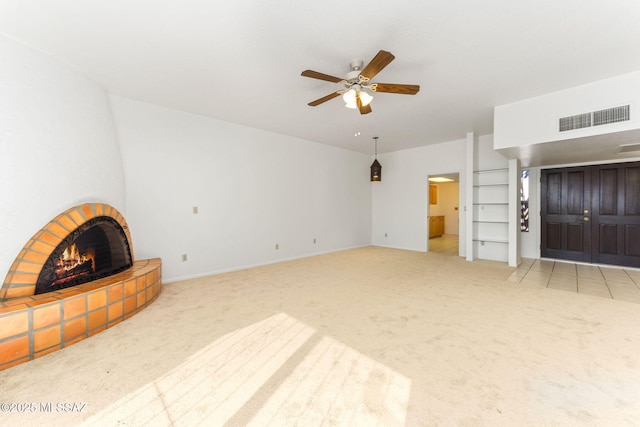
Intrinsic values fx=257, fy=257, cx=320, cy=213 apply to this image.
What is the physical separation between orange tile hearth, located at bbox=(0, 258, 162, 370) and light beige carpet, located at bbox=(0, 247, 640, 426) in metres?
0.11

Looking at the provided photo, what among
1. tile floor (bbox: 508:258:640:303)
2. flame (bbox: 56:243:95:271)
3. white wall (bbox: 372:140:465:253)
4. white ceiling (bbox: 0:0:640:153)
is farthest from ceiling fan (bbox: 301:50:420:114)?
white wall (bbox: 372:140:465:253)

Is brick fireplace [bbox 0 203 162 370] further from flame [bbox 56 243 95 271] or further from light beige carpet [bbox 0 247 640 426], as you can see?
light beige carpet [bbox 0 247 640 426]

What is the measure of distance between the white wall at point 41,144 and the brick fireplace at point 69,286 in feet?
0.45

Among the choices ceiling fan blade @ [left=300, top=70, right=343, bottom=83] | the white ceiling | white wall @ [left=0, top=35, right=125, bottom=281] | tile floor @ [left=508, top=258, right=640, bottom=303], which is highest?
the white ceiling

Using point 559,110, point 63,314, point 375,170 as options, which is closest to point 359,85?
point 559,110

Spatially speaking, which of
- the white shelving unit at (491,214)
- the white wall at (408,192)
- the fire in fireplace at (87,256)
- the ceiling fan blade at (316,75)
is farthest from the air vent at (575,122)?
the fire in fireplace at (87,256)

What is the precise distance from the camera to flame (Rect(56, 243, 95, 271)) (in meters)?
2.50

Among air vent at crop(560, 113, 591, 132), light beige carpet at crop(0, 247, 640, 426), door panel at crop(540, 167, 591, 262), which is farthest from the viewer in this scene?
door panel at crop(540, 167, 591, 262)

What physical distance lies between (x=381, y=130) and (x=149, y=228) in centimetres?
443

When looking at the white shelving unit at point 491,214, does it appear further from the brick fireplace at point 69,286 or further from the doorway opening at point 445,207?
the brick fireplace at point 69,286

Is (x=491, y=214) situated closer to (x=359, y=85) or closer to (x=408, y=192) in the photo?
(x=408, y=192)

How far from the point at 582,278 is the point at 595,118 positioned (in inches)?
99.7

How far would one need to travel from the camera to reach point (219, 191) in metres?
4.53

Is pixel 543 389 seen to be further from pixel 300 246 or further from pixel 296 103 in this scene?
pixel 300 246
